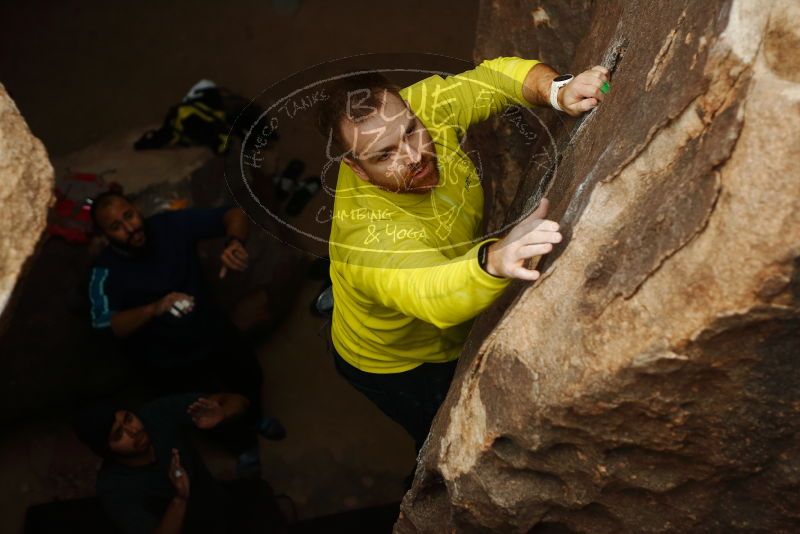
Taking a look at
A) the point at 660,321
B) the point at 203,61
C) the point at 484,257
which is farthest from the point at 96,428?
the point at 203,61

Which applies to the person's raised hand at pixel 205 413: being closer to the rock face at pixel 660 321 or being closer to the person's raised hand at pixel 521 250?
the rock face at pixel 660 321

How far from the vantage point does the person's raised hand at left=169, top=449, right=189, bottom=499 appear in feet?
11.0

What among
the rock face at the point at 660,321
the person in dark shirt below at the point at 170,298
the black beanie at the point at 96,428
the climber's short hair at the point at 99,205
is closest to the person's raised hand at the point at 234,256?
the person in dark shirt below at the point at 170,298

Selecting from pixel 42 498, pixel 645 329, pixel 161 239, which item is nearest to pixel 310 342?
pixel 161 239

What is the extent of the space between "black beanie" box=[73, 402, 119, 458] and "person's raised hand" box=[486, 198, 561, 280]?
207cm

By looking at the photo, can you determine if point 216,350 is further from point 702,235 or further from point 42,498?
point 702,235

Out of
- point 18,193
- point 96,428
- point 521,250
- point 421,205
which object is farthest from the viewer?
point 96,428

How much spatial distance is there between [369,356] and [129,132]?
3.09 m

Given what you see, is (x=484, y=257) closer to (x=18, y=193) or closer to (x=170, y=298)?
(x=18, y=193)

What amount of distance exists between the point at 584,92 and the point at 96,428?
215 centimetres

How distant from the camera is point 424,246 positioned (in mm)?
1926

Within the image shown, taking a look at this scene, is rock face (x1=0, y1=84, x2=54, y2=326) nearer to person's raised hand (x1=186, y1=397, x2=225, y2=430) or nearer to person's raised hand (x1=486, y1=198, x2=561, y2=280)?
person's raised hand (x1=486, y1=198, x2=561, y2=280)

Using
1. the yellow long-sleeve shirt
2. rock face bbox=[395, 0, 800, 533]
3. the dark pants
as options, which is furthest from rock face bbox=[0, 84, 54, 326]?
rock face bbox=[395, 0, 800, 533]

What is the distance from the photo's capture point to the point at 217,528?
353 cm
